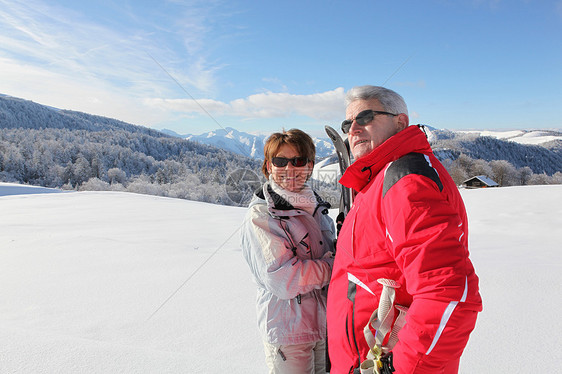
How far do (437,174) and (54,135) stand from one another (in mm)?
120146

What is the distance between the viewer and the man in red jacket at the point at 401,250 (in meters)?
0.96

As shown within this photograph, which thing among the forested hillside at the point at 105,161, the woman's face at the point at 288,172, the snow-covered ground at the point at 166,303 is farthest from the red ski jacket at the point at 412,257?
A: the forested hillside at the point at 105,161

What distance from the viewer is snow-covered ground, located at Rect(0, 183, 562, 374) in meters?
2.28

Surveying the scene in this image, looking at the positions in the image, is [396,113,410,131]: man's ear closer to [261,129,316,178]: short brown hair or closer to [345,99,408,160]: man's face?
[345,99,408,160]: man's face

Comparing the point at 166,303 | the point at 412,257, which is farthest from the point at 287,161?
the point at 166,303

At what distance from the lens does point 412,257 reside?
1.01m

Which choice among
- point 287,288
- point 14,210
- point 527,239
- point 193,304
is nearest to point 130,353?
point 193,304

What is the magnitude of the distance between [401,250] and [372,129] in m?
0.64

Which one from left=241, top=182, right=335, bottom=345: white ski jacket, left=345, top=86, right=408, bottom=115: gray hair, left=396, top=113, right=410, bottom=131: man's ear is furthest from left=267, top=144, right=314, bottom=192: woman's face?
left=396, top=113, right=410, bottom=131: man's ear

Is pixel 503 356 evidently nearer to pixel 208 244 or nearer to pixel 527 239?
pixel 208 244

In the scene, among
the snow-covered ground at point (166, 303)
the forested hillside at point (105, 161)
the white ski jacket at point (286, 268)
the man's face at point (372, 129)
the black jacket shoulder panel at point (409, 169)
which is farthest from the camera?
the forested hillside at point (105, 161)

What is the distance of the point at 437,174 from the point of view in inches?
42.9

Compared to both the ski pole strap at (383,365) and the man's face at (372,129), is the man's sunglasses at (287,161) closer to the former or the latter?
the man's face at (372,129)

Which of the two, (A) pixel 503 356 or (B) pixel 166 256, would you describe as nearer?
(A) pixel 503 356
